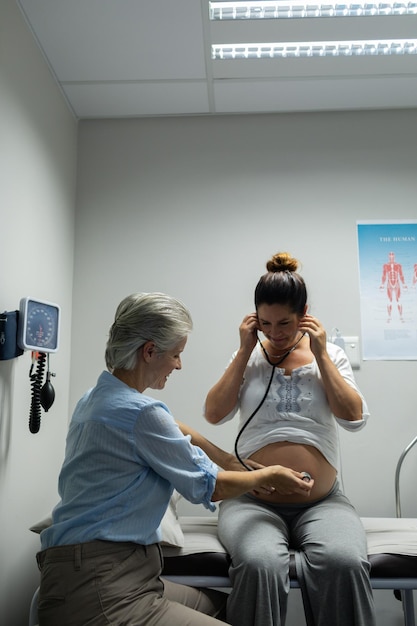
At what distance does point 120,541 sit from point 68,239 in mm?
1630

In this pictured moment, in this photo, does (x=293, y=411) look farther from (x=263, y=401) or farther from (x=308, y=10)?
(x=308, y=10)

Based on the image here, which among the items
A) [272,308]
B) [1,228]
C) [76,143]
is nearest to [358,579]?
[272,308]

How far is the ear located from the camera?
4.28ft

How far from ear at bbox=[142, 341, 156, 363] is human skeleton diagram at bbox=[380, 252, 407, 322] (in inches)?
59.4

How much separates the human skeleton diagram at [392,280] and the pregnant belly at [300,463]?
3.27 ft

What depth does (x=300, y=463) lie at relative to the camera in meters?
1.69

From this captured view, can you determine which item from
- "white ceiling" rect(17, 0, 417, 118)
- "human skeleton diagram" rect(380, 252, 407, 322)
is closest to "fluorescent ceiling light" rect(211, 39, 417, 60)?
"white ceiling" rect(17, 0, 417, 118)

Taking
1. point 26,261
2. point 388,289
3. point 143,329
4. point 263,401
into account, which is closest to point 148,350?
point 143,329

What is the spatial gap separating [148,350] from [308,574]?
0.75 meters

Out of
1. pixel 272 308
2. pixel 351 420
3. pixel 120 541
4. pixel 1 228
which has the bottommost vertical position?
pixel 120 541

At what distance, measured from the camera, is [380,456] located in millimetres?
2420

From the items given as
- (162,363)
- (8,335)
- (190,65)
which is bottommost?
(162,363)

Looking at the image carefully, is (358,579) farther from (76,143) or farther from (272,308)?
(76,143)

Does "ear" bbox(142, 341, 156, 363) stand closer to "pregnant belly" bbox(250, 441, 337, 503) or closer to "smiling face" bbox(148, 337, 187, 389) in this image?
"smiling face" bbox(148, 337, 187, 389)
